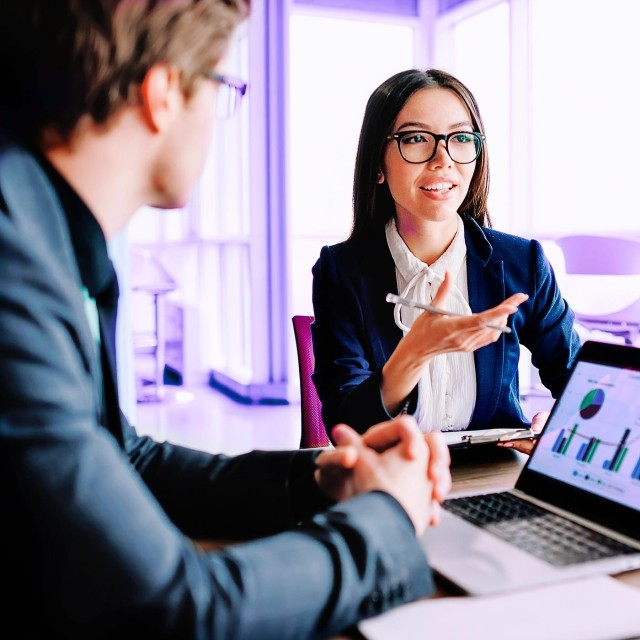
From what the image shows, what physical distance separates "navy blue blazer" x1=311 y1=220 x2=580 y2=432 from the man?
835 mm

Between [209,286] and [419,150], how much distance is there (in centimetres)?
562

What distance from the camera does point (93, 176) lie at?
2.61ft

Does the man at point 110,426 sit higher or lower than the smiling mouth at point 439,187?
lower

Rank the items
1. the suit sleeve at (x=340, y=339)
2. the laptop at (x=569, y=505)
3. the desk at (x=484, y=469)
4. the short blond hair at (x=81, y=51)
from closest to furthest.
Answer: the short blond hair at (x=81, y=51), the laptop at (x=569, y=505), the desk at (x=484, y=469), the suit sleeve at (x=340, y=339)

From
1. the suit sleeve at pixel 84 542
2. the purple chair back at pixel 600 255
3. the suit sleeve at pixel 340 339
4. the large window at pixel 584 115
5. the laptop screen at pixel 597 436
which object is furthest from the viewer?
the large window at pixel 584 115

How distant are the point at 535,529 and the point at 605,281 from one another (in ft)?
13.3

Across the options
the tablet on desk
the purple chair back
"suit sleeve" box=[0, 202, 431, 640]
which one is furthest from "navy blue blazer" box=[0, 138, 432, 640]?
the purple chair back

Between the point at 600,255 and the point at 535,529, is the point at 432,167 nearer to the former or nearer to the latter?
the point at 535,529

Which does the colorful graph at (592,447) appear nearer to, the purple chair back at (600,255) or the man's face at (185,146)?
the man's face at (185,146)

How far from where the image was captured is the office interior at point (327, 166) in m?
5.11

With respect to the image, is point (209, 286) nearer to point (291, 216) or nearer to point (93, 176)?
point (291, 216)

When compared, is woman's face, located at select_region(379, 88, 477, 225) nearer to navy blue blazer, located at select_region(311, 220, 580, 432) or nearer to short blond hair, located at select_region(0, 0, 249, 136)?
navy blue blazer, located at select_region(311, 220, 580, 432)

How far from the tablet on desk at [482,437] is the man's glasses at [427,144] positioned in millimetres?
719

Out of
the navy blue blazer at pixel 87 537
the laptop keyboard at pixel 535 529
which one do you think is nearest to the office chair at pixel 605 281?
the laptop keyboard at pixel 535 529
